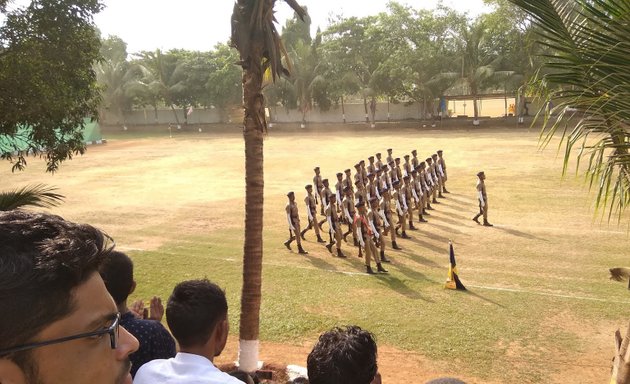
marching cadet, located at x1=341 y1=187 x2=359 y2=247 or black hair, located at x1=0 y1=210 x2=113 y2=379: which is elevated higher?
black hair, located at x1=0 y1=210 x2=113 y2=379

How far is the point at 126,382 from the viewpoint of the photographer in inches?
66.5

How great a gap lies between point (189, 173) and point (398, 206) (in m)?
14.6

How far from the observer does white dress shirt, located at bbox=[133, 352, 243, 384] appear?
8.45 ft

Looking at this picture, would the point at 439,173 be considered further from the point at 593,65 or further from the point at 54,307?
the point at 54,307

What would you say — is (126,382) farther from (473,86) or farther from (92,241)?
(473,86)

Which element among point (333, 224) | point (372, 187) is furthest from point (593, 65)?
point (372, 187)

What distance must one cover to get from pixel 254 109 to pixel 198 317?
3.79 metres

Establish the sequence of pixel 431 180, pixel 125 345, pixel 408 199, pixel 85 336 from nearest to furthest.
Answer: pixel 85 336 < pixel 125 345 < pixel 408 199 < pixel 431 180

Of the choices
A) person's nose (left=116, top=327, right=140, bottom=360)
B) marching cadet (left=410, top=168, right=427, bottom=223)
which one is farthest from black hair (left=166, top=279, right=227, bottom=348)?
marching cadet (left=410, top=168, right=427, bottom=223)

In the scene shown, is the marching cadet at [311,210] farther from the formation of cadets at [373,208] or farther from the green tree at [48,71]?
the green tree at [48,71]

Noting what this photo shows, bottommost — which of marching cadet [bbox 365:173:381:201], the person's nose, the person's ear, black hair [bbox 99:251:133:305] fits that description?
marching cadet [bbox 365:173:381:201]

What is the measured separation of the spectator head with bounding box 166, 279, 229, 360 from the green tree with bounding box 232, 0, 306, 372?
311 cm

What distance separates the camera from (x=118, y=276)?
364 centimetres

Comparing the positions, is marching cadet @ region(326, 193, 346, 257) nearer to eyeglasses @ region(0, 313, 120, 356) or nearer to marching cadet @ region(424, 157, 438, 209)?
marching cadet @ region(424, 157, 438, 209)
